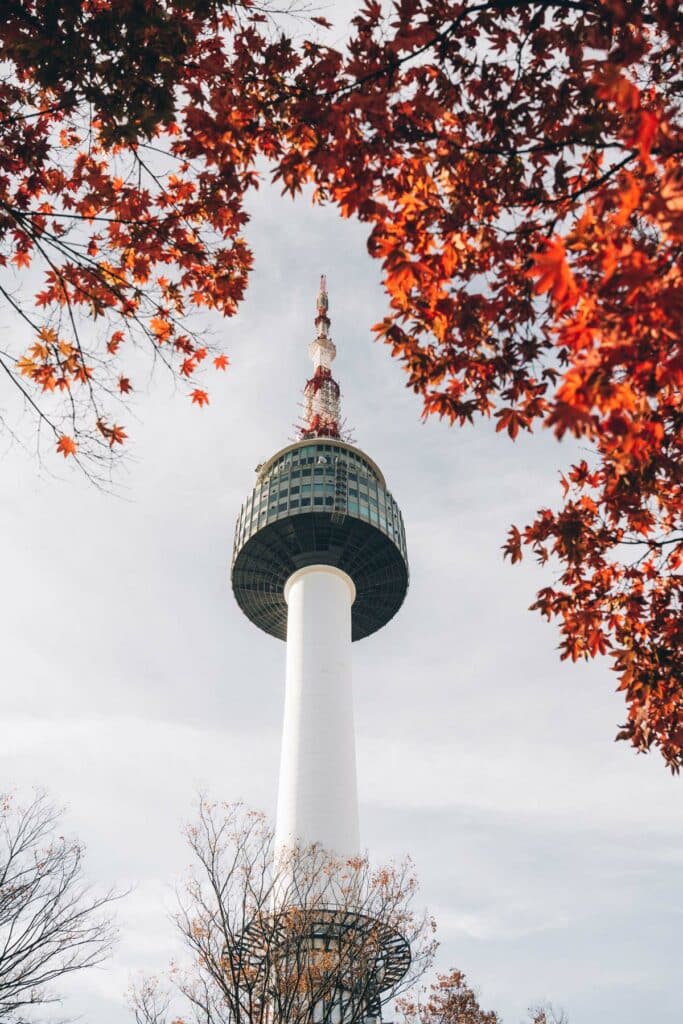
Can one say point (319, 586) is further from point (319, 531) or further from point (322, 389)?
point (322, 389)

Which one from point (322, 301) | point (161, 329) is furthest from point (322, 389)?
point (161, 329)

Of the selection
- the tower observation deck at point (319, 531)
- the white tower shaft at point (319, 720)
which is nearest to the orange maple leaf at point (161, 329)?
the white tower shaft at point (319, 720)

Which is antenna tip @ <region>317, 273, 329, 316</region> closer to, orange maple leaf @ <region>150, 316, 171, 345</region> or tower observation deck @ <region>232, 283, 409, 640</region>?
tower observation deck @ <region>232, 283, 409, 640</region>

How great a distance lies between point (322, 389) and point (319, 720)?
100.0 ft

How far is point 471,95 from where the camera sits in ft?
29.0

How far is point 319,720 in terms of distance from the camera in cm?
4778

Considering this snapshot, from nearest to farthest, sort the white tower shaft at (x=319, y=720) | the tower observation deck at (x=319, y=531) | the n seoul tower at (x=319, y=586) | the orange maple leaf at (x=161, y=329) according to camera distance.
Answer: the orange maple leaf at (x=161, y=329) → the white tower shaft at (x=319, y=720) → the n seoul tower at (x=319, y=586) → the tower observation deck at (x=319, y=531)

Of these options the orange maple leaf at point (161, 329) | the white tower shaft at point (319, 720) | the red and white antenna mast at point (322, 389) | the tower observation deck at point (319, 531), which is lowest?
the orange maple leaf at point (161, 329)

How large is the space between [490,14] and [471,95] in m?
0.78

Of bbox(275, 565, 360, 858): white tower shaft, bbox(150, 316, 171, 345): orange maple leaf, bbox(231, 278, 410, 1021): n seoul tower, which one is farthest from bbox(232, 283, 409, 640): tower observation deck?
bbox(150, 316, 171, 345): orange maple leaf

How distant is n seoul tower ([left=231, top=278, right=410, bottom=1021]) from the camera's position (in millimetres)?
45062

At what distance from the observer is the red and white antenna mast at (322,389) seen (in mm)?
62656

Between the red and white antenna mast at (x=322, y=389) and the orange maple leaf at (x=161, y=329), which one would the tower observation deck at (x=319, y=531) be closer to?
the red and white antenna mast at (x=322, y=389)

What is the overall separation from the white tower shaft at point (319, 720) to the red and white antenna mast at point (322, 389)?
12.8 meters
